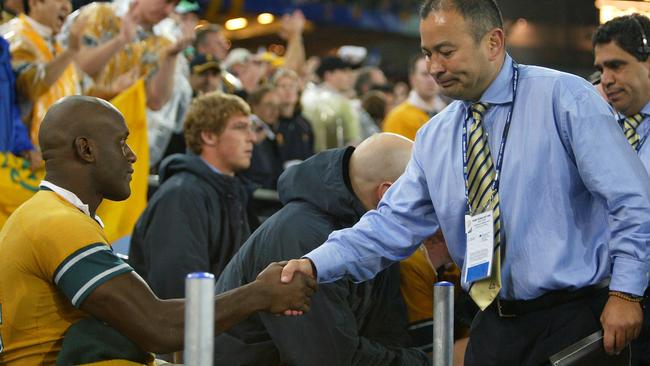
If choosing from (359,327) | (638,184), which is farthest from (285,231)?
(638,184)

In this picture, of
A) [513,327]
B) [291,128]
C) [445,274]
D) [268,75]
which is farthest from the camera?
[268,75]

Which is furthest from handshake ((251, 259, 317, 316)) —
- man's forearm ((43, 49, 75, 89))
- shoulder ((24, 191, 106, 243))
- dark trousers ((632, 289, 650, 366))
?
man's forearm ((43, 49, 75, 89))

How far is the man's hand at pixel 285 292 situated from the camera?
3.83m

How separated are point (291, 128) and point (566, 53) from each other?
2.99m

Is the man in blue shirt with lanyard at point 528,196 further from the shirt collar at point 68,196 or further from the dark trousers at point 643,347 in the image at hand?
the dark trousers at point 643,347

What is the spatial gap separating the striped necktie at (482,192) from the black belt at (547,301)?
84mm

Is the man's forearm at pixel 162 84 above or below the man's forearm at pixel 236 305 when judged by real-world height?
above

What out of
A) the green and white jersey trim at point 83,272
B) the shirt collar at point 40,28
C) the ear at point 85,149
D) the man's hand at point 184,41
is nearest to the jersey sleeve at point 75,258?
the green and white jersey trim at point 83,272

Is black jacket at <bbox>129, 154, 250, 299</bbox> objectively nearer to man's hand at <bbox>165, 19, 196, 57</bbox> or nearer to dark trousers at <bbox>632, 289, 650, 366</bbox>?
man's hand at <bbox>165, 19, 196, 57</bbox>

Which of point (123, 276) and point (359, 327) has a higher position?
point (123, 276)

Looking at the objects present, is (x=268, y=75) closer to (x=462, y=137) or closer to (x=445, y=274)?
(x=445, y=274)

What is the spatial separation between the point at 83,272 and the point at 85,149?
0.51 metres

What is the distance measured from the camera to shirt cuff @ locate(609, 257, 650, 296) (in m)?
3.29

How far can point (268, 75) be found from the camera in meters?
11.9
